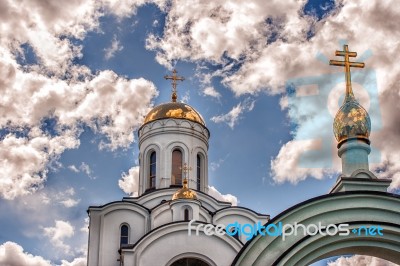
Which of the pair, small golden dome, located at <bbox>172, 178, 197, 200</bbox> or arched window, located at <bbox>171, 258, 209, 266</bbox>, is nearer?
arched window, located at <bbox>171, 258, 209, 266</bbox>

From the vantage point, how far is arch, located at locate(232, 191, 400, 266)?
35.4 ft

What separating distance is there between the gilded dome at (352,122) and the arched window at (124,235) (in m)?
11.5

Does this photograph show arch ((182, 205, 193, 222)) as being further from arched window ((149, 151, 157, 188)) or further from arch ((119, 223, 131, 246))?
arched window ((149, 151, 157, 188))

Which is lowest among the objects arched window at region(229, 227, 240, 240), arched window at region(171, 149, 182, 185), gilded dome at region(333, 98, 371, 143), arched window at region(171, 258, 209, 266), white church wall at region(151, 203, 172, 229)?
arched window at region(171, 258, 209, 266)

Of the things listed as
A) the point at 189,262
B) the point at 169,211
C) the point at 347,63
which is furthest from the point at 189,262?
the point at 347,63

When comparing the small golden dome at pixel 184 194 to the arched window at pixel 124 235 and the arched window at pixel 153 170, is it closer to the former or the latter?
the arched window at pixel 124 235

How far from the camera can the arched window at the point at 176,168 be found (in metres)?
24.0

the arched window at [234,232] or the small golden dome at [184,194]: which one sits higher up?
the small golden dome at [184,194]

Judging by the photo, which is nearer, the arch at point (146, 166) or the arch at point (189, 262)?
the arch at point (189, 262)

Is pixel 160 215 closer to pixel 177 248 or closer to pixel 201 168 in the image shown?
pixel 177 248

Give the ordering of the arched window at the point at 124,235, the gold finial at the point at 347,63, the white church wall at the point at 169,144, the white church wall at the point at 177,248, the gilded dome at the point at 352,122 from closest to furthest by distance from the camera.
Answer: the gilded dome at the point at 352,122, the gold finial at the point at 347,63, the white church wall at the point at 177,248, the arched window at the point at 124,235, the white church wall at the point at 169,144

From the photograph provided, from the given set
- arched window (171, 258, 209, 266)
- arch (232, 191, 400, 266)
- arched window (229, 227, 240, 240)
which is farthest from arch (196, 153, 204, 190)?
arch (232, 191, 400, 266)

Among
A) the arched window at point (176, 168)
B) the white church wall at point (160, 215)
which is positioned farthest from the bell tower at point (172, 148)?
the white church wall at point (160, 215)

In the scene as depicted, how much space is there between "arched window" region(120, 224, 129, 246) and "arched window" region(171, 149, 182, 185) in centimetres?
259
